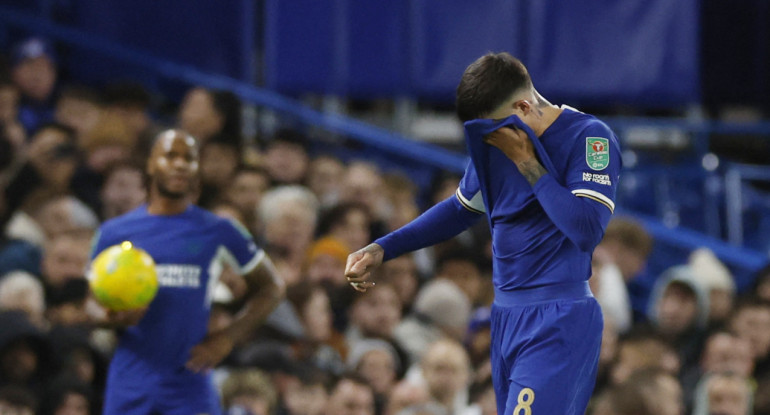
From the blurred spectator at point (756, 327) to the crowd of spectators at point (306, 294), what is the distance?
0.04 ft

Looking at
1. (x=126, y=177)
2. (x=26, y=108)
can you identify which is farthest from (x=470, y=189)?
(x=26, y=108)

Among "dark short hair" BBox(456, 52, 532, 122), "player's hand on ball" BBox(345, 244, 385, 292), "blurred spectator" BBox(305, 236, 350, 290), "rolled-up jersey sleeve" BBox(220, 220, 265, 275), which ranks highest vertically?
"dark short hair" BBox(456, 52, 532, 122)

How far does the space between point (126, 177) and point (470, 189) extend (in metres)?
4.26

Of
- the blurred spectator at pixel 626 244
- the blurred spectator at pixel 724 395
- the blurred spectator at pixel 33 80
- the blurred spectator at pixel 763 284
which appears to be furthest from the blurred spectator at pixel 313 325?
the blurred spectator at pixel 763 284

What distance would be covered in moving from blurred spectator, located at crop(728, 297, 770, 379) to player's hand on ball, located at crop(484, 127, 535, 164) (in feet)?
17.0

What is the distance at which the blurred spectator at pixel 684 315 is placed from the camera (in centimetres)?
884

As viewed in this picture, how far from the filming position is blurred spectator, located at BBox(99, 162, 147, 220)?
8.16 metres

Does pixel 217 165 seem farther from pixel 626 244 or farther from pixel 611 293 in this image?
pixel 626 244

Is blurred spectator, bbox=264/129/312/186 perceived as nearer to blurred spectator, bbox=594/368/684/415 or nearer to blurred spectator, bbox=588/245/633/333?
blurred spectator, bbox=588/245/633/333

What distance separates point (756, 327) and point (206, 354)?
4.71m

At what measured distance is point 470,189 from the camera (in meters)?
4.55

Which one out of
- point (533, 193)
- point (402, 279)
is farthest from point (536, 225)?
point (402, 279)

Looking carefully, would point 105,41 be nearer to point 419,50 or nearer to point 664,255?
point 419,50

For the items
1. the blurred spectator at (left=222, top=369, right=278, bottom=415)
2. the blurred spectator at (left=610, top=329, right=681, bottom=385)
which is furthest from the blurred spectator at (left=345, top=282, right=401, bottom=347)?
the blurred spectator at (left=610, top=329, right=681, bottom=385)
